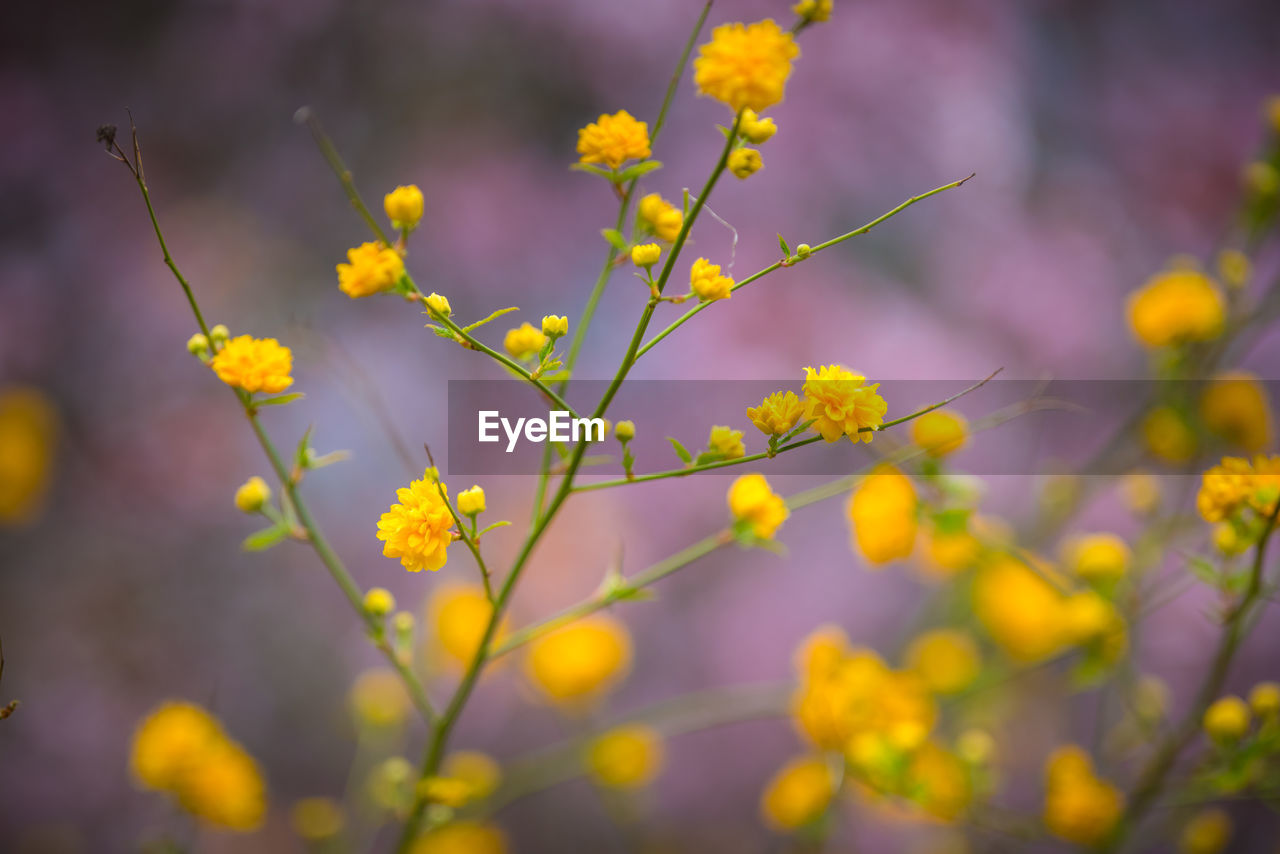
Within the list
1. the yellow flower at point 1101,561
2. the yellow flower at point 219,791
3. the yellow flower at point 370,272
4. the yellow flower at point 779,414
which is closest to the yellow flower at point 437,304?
the yellow flower at point 370,272

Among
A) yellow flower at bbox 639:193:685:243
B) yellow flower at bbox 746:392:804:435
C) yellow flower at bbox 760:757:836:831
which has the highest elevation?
yellow flower at bbox 639:193:685:243

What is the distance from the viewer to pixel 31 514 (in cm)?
73

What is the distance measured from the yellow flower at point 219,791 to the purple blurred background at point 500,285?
1.02ft


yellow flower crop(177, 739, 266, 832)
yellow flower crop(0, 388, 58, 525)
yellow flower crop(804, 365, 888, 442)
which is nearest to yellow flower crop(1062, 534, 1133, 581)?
yellow flower crop(804, 365, 888, 442)

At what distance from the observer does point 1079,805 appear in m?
0.48

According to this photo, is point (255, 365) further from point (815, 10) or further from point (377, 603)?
point (815, 10)

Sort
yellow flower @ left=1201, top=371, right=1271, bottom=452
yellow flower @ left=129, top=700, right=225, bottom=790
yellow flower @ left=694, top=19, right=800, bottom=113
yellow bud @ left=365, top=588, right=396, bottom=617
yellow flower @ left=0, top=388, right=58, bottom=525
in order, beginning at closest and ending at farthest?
yellow flower @ left=694, top=19, right=800, bottom=113
yellow bud @ left=365, top=588, right=396, bottom=617
yellow flower @ left=129, top=700, right=225, bottom=790
yellow flower @ left=1201, top=371, right=1271, bottom=452
yellow flower @ left=0, top=388, right=58, bottom=525

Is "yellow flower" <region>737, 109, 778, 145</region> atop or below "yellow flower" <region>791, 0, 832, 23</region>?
below

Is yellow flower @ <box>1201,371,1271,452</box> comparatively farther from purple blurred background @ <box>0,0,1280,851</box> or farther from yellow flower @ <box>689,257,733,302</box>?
yellow flower @ <box>689,257,733,302</box>

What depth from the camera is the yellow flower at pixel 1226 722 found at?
399 mm

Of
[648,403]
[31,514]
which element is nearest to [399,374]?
[648,403]

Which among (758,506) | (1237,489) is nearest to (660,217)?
(758,506)

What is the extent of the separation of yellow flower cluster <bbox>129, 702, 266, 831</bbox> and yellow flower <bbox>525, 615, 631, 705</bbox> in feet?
0.69

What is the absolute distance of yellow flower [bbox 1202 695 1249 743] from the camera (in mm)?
399
